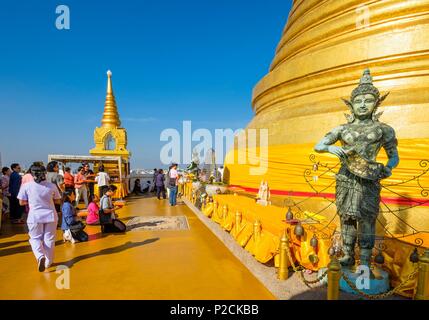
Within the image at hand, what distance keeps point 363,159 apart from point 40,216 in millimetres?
4824

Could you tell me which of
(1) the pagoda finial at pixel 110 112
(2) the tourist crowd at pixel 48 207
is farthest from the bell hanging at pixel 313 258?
(1) the pagoda finial at pixel 110 112

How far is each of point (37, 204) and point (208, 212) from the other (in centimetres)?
451

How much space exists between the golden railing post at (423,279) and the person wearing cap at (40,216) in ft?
16.9

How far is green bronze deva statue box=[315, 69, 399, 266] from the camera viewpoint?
3.29 metres

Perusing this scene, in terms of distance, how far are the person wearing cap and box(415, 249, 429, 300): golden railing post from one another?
16.9 feet

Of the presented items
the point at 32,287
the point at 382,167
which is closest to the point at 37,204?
the point at 32,287

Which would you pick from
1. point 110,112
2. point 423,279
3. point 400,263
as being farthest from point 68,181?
point 110,112

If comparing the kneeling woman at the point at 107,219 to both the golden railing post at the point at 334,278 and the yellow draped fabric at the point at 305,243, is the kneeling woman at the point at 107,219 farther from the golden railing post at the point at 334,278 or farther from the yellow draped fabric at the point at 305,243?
the golden railing post at the point at 334,278

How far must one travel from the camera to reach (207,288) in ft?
12.4

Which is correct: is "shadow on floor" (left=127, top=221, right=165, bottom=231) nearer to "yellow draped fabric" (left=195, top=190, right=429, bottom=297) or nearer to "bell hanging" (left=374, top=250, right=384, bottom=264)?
"yellow draped fabric" (left=195, top=190, right=429, bottom=297)

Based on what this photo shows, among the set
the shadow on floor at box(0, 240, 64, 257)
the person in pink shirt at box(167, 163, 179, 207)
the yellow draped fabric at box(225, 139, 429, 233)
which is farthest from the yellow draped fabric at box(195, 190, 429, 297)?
the person in pink shirt at box(167, 163, 179, 207)

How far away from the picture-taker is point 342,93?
7.81m

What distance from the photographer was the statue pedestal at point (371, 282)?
10.8 feet
